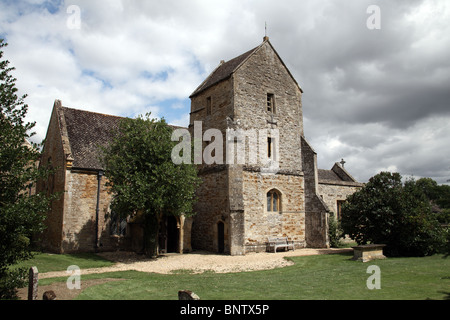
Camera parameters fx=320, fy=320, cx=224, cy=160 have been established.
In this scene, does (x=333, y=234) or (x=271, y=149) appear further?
(x=333, y=234)

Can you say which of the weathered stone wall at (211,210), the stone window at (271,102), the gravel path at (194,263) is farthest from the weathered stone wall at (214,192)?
the stone window at (271,102)

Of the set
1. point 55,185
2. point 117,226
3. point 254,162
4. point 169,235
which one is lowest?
point 169,235

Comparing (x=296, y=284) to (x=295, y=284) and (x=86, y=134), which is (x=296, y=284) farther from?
(x=86, y=134)

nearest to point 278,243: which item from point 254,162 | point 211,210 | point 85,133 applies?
point 211,210

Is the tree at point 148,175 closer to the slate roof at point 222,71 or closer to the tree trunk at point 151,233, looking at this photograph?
the tree trunk at point 151,233

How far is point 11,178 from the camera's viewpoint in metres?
9.04

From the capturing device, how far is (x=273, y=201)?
21406mm

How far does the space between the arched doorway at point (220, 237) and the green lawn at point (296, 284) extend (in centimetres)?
641

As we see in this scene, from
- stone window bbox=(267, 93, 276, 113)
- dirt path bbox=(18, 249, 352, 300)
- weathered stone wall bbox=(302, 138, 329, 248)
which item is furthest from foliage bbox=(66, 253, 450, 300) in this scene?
stone window bbox=(267, 93, 276, 113)

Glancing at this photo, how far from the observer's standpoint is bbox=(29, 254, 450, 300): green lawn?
8523 mm

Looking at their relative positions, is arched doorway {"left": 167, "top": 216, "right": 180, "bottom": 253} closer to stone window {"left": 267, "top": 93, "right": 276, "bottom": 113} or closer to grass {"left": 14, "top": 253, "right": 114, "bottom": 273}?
grass {"left": 14, "top": 253, "right": 114, "bottom": 273}

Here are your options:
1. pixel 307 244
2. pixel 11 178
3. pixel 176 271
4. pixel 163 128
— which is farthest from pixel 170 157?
pixel 307 244

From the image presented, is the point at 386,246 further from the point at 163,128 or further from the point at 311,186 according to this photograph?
the point at 163,128

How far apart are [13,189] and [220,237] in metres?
13.0
